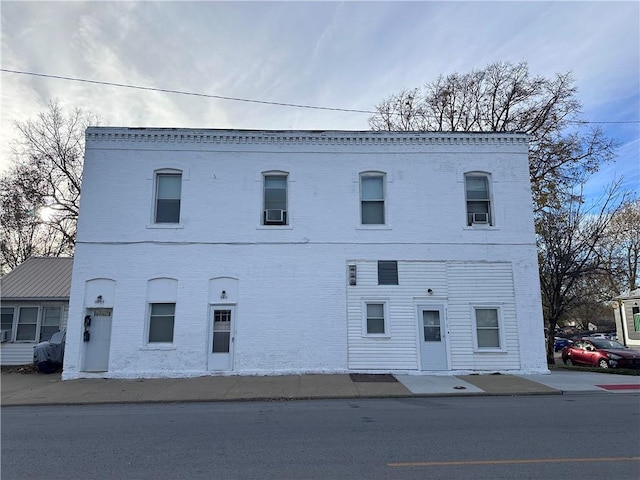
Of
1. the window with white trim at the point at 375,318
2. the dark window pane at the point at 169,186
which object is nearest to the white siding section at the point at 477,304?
the window with white trim at the point at 375,318

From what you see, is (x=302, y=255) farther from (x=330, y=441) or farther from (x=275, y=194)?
(x=330, y=441)

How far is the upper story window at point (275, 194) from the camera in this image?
14.2 meters

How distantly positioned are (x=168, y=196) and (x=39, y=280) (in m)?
7.84

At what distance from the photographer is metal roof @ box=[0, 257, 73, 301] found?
1669 cm

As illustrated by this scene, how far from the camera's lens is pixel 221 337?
1347 cm

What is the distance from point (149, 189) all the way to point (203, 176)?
178 centimetres

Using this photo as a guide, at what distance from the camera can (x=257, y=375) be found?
13102 millimetres

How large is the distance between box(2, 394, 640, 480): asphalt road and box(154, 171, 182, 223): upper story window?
6.45 m

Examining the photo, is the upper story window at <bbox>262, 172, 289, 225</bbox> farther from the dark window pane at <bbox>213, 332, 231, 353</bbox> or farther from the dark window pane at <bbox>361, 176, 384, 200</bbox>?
the dark window pane at <bbox>213, 332, 231, 353</bbox>

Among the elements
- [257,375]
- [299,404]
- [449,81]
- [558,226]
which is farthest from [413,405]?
[449,81]

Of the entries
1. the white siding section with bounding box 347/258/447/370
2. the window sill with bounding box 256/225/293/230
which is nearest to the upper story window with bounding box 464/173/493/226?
the white siding section with bounding box 347/258/447/370

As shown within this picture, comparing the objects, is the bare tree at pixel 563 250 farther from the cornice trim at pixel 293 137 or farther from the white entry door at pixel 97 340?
the white entry door at pixel 97 340

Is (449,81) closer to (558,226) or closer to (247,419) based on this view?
(558,226)

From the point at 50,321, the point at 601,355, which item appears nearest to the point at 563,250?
the point at 601,355
